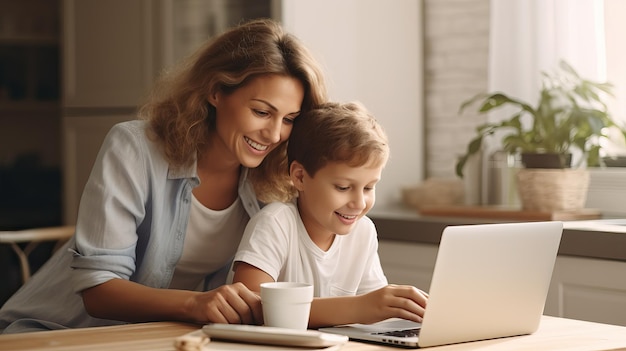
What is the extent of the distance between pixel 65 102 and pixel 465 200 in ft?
6.57

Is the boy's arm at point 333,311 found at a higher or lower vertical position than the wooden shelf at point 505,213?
lower

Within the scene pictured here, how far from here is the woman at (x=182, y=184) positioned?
77.4 inches

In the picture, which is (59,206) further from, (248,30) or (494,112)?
(248,30)

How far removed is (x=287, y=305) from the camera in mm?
1550

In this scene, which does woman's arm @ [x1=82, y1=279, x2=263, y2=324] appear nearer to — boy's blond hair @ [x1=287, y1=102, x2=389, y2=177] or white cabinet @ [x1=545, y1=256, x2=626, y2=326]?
boy's blond hair @ [x1=287, y1=102, x2=389, y2=177]

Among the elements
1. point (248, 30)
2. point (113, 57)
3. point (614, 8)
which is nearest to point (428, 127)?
point (614, 8)

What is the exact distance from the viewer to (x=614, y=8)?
10.4 feet

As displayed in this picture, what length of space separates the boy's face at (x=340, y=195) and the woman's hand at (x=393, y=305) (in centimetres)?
28

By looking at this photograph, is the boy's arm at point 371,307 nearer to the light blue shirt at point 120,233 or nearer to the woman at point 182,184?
the woman at point 182,184

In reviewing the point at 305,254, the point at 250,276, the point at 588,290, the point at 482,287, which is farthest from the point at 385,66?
the point at 482,287

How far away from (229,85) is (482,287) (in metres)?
0.81

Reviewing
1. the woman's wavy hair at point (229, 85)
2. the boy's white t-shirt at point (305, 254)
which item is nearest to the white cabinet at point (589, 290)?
the boy's white t-shirt at point (305, 254)

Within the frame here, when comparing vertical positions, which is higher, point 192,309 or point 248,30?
point 248,30

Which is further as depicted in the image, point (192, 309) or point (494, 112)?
point (494, 112)
